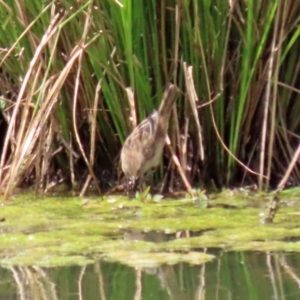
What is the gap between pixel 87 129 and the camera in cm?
537

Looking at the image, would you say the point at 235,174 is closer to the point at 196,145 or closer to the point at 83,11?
the point at 196,145

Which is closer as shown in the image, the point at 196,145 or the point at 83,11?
the point at 83,11

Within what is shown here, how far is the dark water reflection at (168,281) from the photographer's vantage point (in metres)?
3.28

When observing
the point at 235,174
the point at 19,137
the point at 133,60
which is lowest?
the point at 235,174

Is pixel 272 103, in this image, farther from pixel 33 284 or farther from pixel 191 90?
pixel 33 284

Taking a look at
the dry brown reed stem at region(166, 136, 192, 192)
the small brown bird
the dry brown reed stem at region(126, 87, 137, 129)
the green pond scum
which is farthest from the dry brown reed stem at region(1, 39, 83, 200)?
the dry brown reed stem at region(166, 136, 192, 192)

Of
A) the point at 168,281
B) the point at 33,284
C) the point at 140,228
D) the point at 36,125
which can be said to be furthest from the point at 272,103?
the point at 33,284

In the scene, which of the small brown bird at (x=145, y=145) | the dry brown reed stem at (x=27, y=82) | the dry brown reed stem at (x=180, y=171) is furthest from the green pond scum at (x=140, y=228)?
the dry brown reed stem at (x=27, y=82)

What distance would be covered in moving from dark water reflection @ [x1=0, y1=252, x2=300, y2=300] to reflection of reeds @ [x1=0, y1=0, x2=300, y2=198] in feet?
4.16

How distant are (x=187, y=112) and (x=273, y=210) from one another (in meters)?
0.99

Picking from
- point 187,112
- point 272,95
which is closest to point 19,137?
point 187,112

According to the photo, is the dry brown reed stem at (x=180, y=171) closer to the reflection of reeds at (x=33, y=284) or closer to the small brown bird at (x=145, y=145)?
the small brown bird at (x=145, y=145)

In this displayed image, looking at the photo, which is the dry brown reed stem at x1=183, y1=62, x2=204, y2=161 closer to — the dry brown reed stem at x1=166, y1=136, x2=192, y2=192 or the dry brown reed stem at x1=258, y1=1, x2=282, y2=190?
the dry brown reed stem at x1=166, y1=136, x2=192, y2=192

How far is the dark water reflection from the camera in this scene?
3281 millimetres
